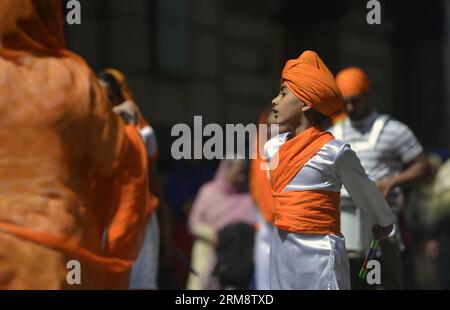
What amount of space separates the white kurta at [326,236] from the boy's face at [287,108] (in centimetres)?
19

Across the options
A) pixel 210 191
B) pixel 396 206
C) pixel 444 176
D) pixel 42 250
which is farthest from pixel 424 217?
pixel 42 250

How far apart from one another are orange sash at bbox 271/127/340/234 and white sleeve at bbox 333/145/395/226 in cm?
9

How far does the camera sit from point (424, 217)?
12227 millimetres

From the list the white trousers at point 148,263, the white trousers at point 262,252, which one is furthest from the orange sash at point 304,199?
the white trousers at point 262,252

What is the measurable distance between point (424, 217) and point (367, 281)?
248 inches

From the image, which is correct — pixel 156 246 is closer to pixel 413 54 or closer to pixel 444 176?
pixel 444 176

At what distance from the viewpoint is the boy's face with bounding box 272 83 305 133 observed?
505cm

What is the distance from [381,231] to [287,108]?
0.67m

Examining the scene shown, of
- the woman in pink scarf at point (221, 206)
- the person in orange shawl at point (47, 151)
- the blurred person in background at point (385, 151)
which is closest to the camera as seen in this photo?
the person in orange shawl at point (47, 151)

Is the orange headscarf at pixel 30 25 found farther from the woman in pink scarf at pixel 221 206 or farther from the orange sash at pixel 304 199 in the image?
the woman in pink scarf at pixel 221 206

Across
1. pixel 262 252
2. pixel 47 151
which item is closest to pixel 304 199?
pixel 47 151

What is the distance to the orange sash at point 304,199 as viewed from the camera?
16.5 feet

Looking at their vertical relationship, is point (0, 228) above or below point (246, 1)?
below

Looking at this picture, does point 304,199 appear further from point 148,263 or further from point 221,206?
point 221,206
